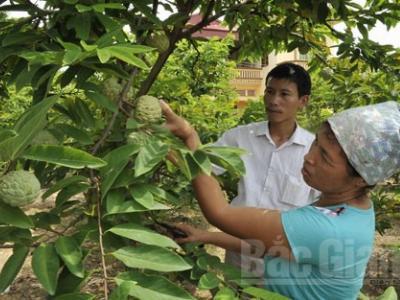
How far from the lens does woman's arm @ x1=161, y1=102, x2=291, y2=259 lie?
1198mm

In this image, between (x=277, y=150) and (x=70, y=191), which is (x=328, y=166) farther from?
(x=277, y=150)

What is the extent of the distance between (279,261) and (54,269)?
0.63 meters

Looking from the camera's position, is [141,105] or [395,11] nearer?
[141,105]

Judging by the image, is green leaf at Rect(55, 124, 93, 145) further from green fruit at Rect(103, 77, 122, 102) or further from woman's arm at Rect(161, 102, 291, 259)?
woman's arm at Rect(161, 102, 291, 259)

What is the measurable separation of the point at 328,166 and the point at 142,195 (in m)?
0.46

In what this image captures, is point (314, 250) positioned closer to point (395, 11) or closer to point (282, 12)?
point (395, 11)

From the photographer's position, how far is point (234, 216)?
1.26 m

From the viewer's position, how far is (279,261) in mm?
1276

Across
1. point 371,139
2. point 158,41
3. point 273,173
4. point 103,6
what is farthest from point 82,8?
point 273,173

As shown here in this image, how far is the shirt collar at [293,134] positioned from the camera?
1.99 meters

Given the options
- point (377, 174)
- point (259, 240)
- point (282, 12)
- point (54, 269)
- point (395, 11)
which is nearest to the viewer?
point (54, 269)

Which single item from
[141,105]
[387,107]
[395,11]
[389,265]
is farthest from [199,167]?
[389,265]

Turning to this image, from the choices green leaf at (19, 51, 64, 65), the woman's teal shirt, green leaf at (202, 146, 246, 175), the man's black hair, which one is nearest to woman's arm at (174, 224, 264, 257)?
the woman's teal shirt

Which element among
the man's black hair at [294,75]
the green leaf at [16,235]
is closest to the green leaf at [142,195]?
the green leaf at [16,235]
